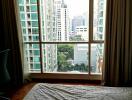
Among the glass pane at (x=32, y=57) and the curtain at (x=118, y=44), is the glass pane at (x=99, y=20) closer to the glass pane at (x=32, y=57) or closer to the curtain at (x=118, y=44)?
the curtain at (x=118, y=44)

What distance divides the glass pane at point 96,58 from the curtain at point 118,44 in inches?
12.9

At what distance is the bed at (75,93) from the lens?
6.42ft

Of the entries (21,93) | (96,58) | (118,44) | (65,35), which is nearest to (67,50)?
(65,35)

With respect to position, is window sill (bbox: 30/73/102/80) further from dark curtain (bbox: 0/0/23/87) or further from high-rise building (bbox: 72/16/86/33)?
high-rise building (bbox: 72/16/86/33)

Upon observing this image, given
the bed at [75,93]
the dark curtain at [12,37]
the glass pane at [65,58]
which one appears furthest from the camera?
the glass pane at [65,58]

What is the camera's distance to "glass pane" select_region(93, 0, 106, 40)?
3.55 meters

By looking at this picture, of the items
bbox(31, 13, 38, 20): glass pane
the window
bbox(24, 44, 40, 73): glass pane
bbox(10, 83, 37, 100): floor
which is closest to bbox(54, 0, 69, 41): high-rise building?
the window

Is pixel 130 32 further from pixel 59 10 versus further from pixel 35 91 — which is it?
pixel 35 91

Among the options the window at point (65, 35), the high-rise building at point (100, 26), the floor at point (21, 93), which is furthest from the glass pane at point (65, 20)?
the floor at point (21, 93)

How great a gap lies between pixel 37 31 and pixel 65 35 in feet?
1.99

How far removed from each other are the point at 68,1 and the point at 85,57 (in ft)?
4.05

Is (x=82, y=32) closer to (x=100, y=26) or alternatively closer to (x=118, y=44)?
(x=100, y=26)

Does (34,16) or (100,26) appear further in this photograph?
(34,16)

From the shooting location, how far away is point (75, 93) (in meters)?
2.10
